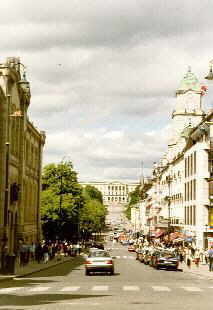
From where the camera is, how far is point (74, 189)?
8081 cm

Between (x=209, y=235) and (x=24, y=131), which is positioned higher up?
(x=24, y=131)

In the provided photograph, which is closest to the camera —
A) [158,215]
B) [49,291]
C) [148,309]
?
[148,309]

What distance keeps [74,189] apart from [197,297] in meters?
61.5

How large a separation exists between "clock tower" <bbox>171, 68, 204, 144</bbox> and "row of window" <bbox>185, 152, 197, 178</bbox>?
77.2ft

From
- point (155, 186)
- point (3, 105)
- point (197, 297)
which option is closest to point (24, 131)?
point (3, 105)

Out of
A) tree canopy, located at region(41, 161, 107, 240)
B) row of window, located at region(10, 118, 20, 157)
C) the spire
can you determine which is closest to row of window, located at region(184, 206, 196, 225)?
tree canopy, located at region(41, 161, 107, 240)

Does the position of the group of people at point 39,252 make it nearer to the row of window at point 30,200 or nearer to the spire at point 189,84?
the row of window at point 30,200

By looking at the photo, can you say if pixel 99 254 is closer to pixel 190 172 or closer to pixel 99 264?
pixel 99 264

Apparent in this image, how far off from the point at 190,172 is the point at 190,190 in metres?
2.01

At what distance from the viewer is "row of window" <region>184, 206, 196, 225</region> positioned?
2464 inches

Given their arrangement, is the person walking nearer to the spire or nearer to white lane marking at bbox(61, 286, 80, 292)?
white lane marking at bbox(61, 286, 80, 292)

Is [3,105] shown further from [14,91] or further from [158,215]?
[158,215]

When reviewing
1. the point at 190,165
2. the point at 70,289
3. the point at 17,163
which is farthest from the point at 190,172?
the point at 70,289

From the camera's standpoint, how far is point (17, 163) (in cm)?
5050
